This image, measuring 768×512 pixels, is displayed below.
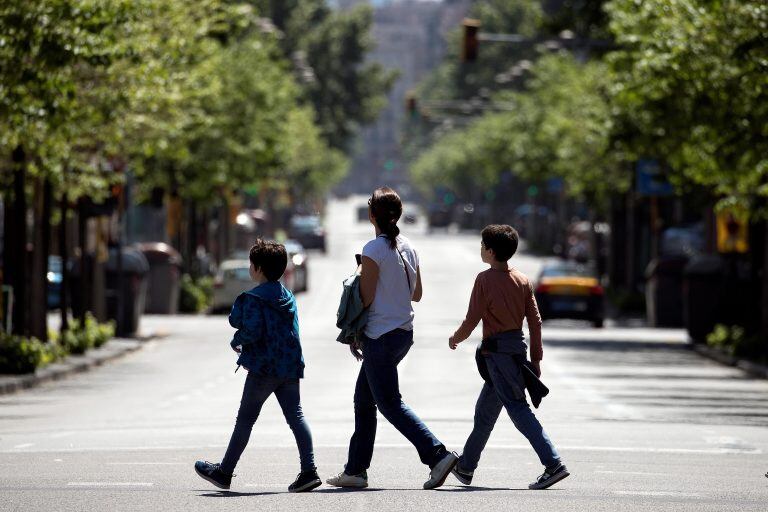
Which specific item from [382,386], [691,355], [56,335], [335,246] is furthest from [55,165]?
[335,246]

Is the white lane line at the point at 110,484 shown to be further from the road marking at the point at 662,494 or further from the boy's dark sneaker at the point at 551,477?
the road marking at the point at 662,494

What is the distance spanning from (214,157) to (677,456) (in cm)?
3700

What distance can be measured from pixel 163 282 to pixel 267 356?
37.9 metres

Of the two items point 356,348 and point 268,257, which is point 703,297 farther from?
point 268,257

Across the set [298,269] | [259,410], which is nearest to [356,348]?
[259,410]

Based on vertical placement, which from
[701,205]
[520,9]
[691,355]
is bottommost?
[691,355]

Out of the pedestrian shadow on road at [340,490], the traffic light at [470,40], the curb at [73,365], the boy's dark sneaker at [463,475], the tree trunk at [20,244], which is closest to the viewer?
the pedestrian shadow on road at [340,490]

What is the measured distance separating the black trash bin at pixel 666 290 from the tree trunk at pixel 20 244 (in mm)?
19111

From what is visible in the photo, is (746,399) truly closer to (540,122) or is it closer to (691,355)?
(691,355)

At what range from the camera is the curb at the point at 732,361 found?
27.7 metres

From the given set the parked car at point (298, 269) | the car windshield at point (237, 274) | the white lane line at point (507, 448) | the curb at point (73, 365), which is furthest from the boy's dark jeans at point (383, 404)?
the parked car at point (298, 269)

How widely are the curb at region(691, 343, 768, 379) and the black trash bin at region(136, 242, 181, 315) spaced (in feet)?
52.5

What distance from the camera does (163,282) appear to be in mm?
48812

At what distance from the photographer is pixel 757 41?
23.4m
